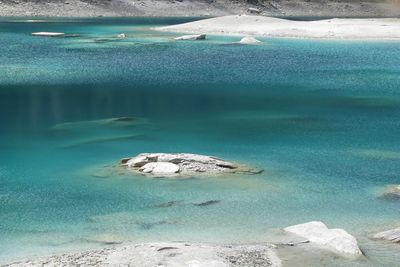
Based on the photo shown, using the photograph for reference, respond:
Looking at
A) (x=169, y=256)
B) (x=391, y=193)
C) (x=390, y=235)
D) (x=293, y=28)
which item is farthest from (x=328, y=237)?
(x=293, y=28)

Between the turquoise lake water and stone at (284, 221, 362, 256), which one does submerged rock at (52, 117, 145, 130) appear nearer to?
the turquoise lake water

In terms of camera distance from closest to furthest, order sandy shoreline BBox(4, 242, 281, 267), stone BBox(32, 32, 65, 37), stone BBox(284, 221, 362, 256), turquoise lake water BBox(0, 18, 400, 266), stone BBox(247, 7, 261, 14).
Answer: sandy shoreline BBox(4, 242, 281, 267)
stone BBox(284, 221, 362, 256)
turquoise lake water BBox(0, 18, 400, 266)
stone BBox(32, 32, 65, 37)
stone BBox(247, 7, 261, 14)

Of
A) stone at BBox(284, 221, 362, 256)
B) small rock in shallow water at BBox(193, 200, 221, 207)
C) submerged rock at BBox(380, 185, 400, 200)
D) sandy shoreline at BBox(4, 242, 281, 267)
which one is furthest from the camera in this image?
submerged rock at BBox(380, 185, 400, 200)

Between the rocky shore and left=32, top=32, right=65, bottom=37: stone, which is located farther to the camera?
the rocky shore

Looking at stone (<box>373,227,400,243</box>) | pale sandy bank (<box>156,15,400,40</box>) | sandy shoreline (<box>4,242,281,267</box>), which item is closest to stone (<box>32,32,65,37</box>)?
pale sandy bank (<box>156,15,400,40</box>)

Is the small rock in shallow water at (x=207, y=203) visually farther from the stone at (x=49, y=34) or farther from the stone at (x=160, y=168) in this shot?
the stone at (x=49, y=34)

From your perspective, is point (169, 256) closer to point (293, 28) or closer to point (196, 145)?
point (196, 145)
